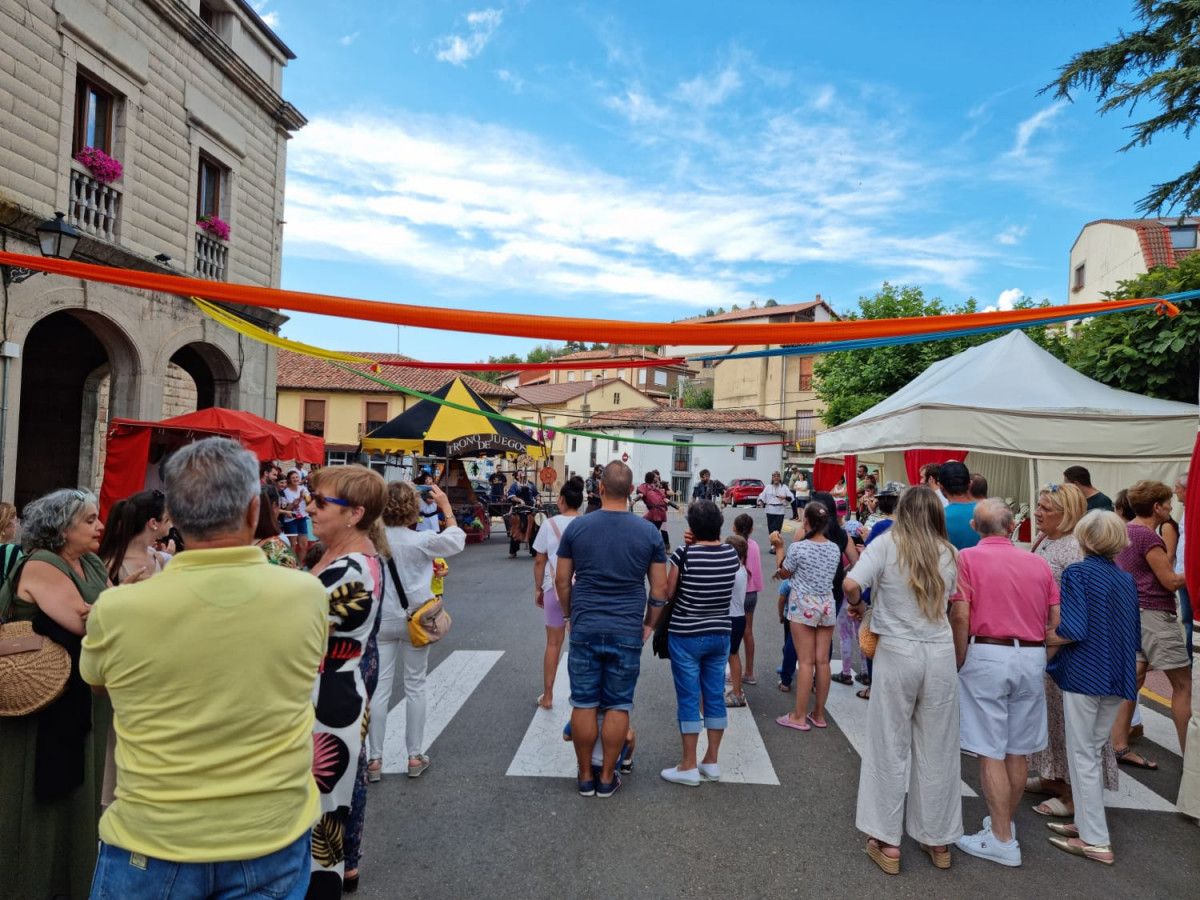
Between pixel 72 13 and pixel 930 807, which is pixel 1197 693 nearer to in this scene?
pixel 930 807

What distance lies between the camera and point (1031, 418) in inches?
283

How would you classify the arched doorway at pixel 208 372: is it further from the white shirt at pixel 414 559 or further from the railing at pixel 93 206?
the white shirt at pixel 414 559

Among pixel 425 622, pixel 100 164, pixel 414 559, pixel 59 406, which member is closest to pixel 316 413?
pixel 59 406

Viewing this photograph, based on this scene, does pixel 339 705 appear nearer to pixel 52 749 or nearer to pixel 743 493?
pixel 52 749

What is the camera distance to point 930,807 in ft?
11.3

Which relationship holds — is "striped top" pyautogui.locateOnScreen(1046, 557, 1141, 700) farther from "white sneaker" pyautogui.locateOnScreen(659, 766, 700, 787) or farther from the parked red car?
the parked red car

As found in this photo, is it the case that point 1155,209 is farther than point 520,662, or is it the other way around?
point 1155,209

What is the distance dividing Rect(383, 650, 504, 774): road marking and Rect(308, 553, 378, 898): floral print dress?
5.54 ft

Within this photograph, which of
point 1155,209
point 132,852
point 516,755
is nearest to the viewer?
point 132,852

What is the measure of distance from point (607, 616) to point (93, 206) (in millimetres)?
10197

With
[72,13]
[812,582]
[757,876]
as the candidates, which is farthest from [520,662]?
[72,13]

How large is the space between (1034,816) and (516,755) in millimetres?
3045

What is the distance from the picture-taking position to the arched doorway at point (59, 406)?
511 inches


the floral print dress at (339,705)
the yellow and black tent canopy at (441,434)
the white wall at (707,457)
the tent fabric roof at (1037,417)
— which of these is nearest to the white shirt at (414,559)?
the floral print dress at (339,705)
